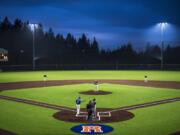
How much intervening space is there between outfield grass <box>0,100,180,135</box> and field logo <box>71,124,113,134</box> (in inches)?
15.5

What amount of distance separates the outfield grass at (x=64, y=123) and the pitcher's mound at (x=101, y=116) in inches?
21.5

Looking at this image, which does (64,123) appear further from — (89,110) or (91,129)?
(91,129)

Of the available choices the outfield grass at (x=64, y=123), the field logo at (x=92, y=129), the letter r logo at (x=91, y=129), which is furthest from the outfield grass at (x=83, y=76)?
the letter r logo at (x=91, y=129)

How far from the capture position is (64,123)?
1809cm

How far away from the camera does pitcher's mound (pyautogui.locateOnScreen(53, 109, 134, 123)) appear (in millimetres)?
18797

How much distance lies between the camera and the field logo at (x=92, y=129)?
16281 mm

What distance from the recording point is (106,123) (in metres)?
18.0

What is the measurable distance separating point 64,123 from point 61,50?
271 ft

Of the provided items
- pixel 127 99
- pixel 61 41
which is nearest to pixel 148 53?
pixel 61 41

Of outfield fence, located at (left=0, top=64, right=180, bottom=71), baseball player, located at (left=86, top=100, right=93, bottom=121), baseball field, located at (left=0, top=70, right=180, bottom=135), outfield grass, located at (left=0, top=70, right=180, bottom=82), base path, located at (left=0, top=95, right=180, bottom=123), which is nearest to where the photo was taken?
baseball field, located at (left=0, top=70, right=180, bottom=135)

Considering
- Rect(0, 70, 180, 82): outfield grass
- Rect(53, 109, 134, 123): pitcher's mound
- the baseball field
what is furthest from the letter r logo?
Rect(0, 70, 180, 82): outfield grass

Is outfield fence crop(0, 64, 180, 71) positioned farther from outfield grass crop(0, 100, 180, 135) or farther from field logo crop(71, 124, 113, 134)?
field logo crop(71, 124, 113, 134)

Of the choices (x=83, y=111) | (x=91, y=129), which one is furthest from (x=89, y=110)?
(x=83, y=111)

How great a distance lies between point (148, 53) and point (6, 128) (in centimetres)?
7728
